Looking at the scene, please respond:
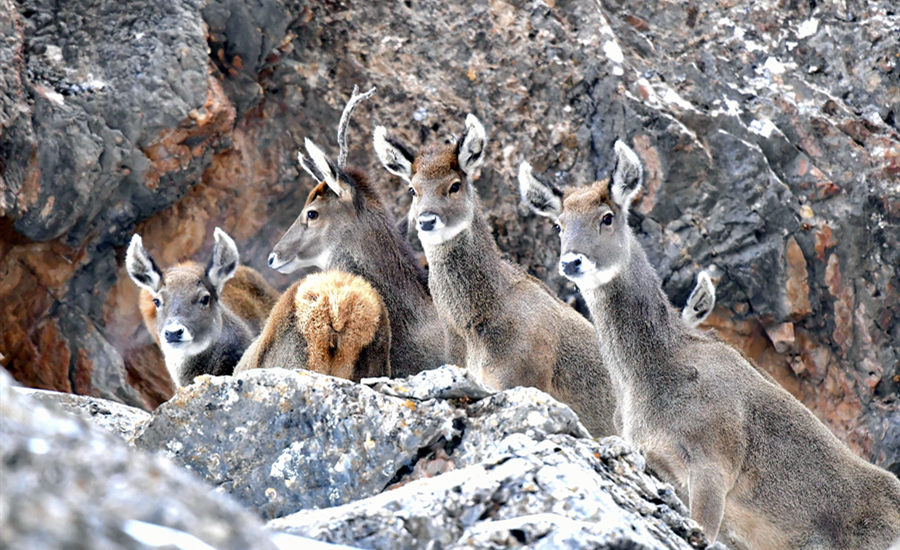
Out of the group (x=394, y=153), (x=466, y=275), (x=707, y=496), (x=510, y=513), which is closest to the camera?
(x=510, y=513)

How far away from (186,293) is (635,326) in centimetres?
392

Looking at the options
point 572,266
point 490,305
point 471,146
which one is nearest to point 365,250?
point 471,146

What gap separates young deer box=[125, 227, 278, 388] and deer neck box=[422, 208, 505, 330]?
192cm

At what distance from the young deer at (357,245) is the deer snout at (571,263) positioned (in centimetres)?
198

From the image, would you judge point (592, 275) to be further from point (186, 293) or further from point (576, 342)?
point (186, 293)

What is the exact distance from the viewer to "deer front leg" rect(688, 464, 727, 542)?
26.1 ft

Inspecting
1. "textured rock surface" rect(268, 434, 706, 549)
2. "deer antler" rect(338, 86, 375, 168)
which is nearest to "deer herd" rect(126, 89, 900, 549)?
"deer antler" rect(338, 86, 375, 168)

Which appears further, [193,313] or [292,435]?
[193,313]

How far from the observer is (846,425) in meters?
11.5

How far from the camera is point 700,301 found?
1012 cm

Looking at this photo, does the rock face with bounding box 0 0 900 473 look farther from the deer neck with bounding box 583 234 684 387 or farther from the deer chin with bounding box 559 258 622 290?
the deer chin with bounding box 559 258 622 290

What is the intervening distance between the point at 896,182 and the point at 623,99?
110 inches

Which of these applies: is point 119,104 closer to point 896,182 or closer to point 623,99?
point 623,99

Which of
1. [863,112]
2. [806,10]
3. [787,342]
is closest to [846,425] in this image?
[787,342]
